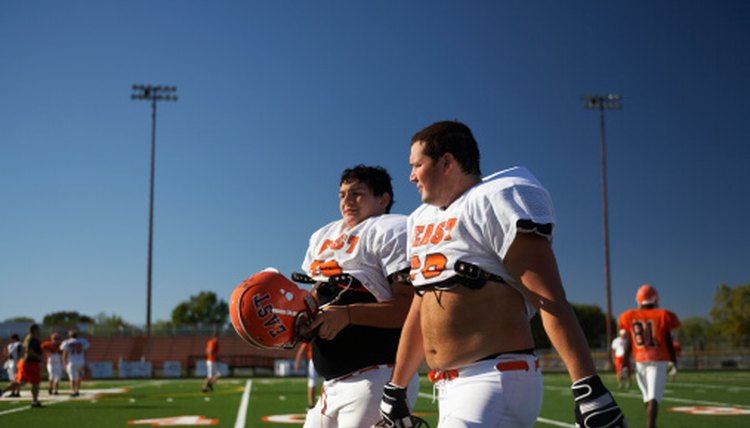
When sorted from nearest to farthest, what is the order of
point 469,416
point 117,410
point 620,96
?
1. point 469,416
2. point 117,410
3. point 620,96

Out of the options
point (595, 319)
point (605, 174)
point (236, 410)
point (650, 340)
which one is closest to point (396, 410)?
point (650, 340)

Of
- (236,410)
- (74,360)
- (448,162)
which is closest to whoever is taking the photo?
(448,162)

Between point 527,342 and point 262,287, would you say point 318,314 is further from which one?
point 527,342

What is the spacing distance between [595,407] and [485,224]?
0.76 metres

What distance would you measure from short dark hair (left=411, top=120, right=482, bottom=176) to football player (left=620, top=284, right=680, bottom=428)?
7.95m

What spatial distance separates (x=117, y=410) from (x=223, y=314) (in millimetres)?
A: 86223

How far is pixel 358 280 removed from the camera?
4.12 m

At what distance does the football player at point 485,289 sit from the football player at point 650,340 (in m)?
7.93

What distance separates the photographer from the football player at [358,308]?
13.0ft

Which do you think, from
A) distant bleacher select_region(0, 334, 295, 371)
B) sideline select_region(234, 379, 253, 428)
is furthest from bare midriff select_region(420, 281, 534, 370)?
distant bleacher select_region(0, 334, 295, 371)

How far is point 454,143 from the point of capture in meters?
3.13

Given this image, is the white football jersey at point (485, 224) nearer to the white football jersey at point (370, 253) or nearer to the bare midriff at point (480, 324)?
the bare midriff at point (480, 324)

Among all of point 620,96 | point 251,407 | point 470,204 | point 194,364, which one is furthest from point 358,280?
point 620,96

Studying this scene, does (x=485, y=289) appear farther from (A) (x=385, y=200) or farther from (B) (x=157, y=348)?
(B) (x=157, y=348)
